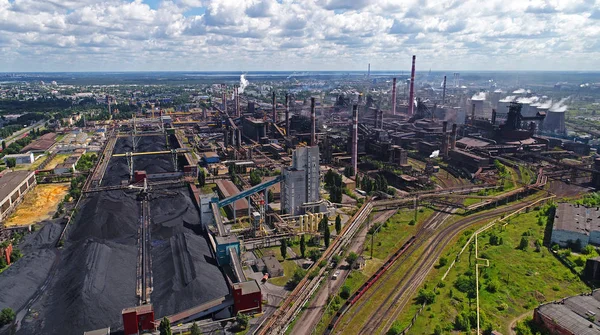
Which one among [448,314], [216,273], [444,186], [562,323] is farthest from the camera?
[444,186]

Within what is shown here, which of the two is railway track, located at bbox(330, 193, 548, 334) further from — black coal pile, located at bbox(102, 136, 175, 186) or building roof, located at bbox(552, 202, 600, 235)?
black coal pile, located at bbox(102, 136, 175, 186)

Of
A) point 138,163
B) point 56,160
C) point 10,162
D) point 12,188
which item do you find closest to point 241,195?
point 12,188

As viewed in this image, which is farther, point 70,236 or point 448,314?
point 70,236

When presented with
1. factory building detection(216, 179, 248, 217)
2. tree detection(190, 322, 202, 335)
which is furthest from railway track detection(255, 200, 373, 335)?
factory building detection(216, 179, 248, 217)

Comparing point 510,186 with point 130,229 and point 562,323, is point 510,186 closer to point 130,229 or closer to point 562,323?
point 562,323

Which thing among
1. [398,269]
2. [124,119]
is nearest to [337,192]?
[398,269]

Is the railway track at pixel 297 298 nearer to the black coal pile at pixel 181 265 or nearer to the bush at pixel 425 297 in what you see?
the black coal pile at pixel 181 265

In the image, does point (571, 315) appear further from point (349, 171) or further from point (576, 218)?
point (349, 171)
